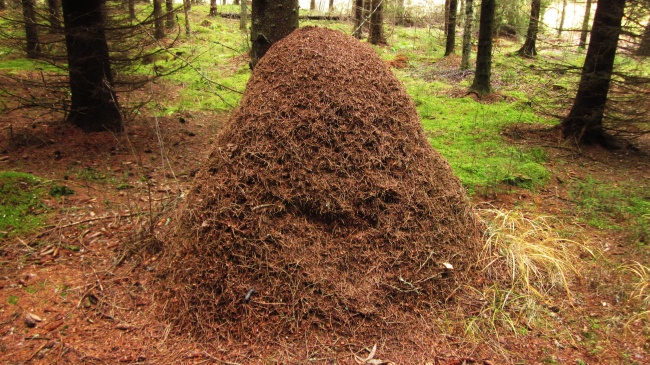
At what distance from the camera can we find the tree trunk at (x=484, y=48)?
9.13 metres

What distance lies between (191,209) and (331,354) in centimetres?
155

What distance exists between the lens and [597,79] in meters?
6.36

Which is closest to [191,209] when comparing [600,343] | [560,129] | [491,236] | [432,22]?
[491,236]

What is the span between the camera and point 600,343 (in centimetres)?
279

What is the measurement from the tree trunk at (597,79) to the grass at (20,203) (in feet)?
25.7

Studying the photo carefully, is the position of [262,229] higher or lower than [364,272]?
higher

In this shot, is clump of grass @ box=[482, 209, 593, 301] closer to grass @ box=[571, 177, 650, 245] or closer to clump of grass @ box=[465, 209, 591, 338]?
clump of grass @ box=[465, 209, 591, 338]

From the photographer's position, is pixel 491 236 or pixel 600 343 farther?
pixel 491 236

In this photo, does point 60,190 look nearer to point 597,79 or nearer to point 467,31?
point 597,79

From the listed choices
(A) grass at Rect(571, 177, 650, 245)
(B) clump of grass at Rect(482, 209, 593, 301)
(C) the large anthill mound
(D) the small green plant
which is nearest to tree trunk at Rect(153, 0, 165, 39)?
(D) the small green plant

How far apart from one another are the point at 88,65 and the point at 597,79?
8.03 m

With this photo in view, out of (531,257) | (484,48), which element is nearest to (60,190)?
(531,257)

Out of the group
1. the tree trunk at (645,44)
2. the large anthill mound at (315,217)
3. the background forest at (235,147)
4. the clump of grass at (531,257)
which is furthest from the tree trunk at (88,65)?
the tree trunk at (645,44)

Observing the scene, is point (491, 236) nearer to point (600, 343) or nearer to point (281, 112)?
point (600, 343)
